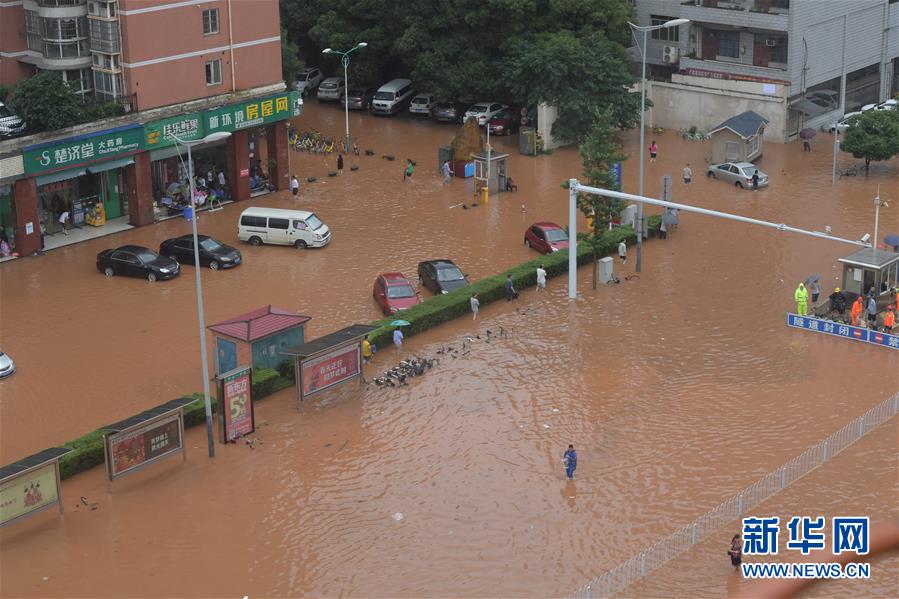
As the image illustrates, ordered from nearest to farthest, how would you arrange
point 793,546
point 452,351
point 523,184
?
point 793,546 < point 452,351 < point 523,184

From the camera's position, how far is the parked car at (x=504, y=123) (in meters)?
72.4

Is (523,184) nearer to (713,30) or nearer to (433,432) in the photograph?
(713,30)

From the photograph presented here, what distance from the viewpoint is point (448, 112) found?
74750 mm

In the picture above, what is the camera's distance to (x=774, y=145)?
231 feet

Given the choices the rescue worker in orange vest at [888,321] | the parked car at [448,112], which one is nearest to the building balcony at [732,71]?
the parked car at [448,112]

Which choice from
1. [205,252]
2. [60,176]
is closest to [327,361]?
[205,252]

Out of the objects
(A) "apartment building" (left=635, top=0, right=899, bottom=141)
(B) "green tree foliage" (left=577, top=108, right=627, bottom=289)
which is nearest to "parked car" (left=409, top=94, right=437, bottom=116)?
(A) "apartment building" (left=635, top=0, right=899, bottom=141)

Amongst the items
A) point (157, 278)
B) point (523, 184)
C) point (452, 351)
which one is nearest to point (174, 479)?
point (452, 351)

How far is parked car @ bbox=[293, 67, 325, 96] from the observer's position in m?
82.0

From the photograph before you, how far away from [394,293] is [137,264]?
10.7m

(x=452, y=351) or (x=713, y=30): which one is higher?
(x=713, y=30)

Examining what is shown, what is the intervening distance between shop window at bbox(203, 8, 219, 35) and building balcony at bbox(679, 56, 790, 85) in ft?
91.8

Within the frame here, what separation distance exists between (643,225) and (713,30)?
25.4 m

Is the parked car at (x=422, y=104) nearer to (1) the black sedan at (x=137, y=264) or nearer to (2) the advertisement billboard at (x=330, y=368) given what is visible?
(1) the black sedan at (x=137, y=264)
